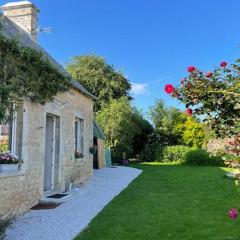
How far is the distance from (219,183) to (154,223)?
8526 mm

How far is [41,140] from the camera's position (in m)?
10.9

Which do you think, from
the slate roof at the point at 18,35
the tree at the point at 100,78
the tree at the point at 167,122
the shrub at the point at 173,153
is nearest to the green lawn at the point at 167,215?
the slate roof at the point at 18,35

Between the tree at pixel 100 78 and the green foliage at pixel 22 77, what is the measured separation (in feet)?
86.0

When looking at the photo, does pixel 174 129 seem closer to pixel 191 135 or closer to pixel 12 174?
pixel 191 135

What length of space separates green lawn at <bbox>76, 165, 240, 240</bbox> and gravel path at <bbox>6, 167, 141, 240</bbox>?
262 mm

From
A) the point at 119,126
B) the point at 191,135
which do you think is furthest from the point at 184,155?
the point at 119,126

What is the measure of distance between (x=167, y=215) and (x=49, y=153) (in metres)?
4.77

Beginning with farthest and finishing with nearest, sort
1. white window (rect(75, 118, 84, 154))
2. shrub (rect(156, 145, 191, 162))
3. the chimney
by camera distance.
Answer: shrub (rect(156, 145, 191, 162))
the chimney
white window (rect(75, 118, 84, 154))

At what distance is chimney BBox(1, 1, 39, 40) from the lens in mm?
→ 16234

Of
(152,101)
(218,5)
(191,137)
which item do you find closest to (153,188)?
(218,5)

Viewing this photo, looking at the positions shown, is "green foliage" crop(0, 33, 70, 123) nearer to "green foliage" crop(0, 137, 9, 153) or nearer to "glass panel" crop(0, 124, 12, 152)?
"glass panel" crop(0, 124, 12, 152)

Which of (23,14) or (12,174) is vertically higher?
(23,14)

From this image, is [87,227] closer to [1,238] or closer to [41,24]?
[1,238]

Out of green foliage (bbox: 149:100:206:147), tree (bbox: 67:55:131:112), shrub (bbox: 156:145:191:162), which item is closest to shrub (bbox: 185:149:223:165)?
shrub (bbox: 156:145:191:162)
